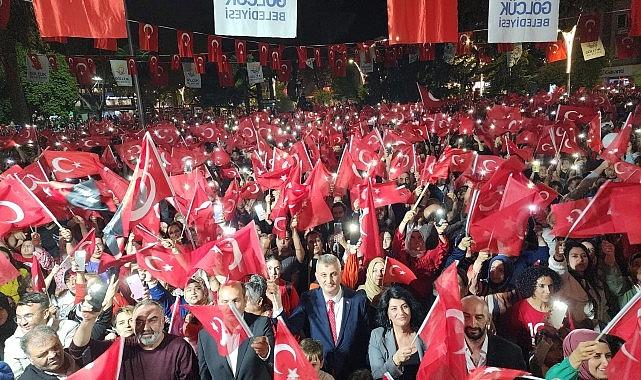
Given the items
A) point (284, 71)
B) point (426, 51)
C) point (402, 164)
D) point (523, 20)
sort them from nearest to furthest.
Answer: point (402, 164), point (523, 20), point (426, 51), point (284, 71)

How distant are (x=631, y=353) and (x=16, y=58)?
30.9 m

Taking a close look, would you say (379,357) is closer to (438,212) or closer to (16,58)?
(438,212)

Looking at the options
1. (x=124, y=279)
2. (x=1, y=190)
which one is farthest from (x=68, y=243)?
(x=124, y=279)

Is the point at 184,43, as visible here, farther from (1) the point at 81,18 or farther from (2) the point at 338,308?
(2) the point at 338,308

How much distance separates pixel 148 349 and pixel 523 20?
914 centimetres

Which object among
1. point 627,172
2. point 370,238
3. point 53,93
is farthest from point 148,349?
point 53,93

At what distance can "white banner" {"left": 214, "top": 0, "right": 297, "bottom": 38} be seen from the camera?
8.55 m

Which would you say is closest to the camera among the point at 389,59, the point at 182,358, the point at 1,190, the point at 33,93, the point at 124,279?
the point at 182,358

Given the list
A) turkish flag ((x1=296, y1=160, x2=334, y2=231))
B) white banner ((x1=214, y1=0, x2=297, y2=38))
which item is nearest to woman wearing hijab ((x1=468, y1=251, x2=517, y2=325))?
turkish flag ((x1=296, y1=160, x2=334, y2=231))

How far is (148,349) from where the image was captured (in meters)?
3.84

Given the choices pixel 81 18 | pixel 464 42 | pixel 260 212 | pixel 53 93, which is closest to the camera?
pixel 81 18

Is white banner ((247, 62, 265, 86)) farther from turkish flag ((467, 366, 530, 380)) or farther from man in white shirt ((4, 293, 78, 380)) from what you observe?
turkish flag ((467, 366, 530, 380))

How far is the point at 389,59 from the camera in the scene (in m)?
29.7

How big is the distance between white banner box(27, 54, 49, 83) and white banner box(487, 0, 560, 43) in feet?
68.4
